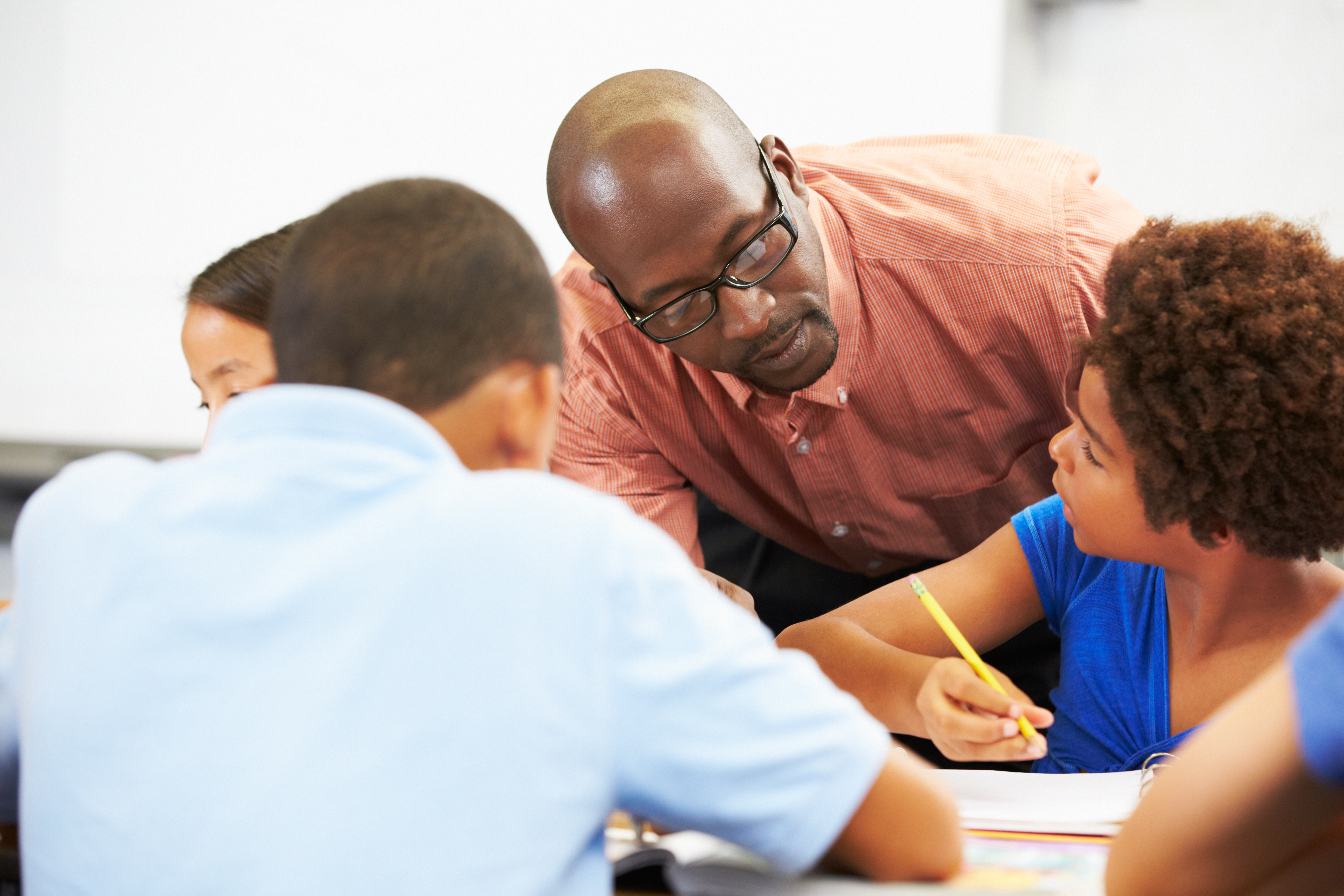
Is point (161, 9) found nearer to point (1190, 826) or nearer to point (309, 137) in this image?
point (309, 137)

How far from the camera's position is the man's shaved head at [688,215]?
1507mm

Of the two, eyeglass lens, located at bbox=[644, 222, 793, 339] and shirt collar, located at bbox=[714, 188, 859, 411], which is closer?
eyeglass lens, located at bbox=[644, 222, 793, 339]

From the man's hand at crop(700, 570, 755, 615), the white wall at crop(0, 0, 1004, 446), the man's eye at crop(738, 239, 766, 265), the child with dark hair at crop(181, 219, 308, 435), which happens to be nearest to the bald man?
the man's eye at crop(738, 239, 766, 265)

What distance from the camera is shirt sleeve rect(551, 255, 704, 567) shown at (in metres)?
1.85

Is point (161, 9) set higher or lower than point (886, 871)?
higher

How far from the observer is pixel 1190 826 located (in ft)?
2.17

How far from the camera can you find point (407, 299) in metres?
0.71

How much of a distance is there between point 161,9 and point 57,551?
2.90 metres

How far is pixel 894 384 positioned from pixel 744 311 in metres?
0.35

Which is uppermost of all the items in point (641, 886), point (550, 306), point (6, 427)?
point (550, 306)

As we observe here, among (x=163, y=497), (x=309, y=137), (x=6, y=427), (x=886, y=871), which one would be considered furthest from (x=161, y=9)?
(x=886, y=871)

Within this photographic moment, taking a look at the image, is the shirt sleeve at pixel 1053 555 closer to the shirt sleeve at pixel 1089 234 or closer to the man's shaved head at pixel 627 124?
the shirt sleeve at pixel 1089 234

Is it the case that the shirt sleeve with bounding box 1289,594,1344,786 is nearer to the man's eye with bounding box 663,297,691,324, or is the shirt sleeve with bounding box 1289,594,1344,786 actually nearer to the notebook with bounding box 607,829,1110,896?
the notebook with bounding box 607,829,1110,896

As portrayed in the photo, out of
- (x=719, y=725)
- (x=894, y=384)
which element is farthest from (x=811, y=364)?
(x=719, y=725)
